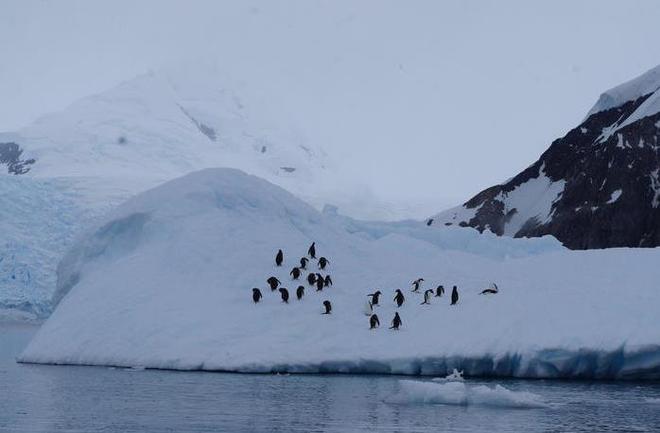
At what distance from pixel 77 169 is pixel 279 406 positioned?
110m

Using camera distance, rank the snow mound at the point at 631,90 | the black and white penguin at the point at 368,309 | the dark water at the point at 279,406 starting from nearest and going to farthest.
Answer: the dark water at the point at 279,406
the black and white penguin at the point at 368,309
the snow mound at the point at 631,90

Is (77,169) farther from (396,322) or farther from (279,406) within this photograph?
(279,406)

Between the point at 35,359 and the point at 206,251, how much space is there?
6.42m

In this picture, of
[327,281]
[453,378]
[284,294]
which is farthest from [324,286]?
[453,378]

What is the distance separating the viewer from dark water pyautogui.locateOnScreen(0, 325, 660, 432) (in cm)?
1521

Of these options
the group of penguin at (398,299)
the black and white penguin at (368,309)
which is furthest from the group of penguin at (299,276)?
the group of penguin at (398,299)

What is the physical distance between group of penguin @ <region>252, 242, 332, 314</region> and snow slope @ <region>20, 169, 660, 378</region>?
0.27 metres

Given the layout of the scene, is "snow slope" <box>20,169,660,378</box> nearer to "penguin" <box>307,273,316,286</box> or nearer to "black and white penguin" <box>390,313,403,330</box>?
"penguin" <box>307,273,316,286</box>

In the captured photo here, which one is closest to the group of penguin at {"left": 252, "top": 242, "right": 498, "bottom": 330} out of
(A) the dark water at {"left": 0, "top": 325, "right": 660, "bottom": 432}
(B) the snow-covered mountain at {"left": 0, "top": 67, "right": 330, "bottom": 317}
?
(A) the dark water at {"left": 0, "top": 325, "right": 660, "bottom": 432}

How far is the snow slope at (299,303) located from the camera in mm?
23938

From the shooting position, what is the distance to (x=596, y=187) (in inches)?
2950

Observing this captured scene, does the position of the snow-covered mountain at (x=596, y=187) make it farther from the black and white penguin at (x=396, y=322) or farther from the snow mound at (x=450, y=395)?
the snow mound at (x=450, y=395)

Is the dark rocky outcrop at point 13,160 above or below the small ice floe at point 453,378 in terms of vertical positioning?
above

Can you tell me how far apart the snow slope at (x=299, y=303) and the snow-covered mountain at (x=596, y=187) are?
38.3 m
